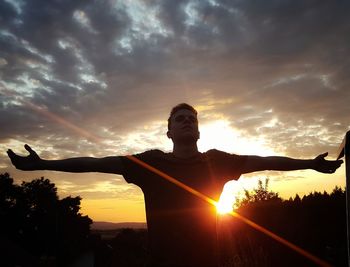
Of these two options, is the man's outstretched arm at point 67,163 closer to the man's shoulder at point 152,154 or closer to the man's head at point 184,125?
the man's shoulder at point 152,154

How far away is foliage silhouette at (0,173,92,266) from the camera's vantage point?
67.8 ft

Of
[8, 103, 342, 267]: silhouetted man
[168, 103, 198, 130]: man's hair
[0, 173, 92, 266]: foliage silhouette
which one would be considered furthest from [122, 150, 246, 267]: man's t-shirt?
[0, 173, 92, 266]: foliage silhouette

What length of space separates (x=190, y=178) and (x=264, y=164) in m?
0.91

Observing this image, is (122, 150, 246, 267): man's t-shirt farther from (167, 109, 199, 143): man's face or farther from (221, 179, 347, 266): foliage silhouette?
(221, 179, 347, 266): foliage silhouette

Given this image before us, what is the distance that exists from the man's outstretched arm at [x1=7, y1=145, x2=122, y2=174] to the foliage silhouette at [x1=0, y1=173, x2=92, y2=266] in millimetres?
14873

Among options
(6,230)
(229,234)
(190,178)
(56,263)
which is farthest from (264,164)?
(6,230)

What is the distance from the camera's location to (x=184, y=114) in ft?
14.5

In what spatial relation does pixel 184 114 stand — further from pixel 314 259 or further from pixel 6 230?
pixel 6 230

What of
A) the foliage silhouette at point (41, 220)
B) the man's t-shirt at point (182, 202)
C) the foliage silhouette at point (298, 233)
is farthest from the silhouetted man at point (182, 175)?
→ the foliage silhouette at point (41, 220)

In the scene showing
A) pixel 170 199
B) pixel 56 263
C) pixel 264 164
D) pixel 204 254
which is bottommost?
pixel 56 263

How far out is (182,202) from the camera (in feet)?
13.1

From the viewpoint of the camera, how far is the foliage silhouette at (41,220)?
813 inches

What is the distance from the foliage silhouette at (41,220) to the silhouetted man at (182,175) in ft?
49.2

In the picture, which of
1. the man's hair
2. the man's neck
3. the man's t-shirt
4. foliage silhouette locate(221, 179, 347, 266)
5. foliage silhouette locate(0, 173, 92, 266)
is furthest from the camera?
foliage silhouette locate(0, 173, 92, 266)
